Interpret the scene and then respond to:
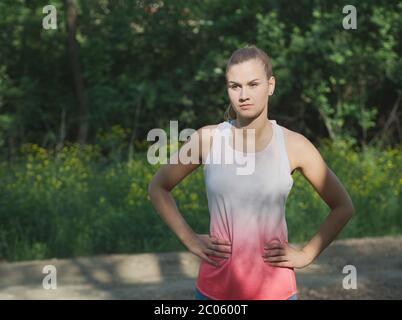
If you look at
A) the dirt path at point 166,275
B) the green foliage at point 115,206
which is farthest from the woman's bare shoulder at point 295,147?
the green foliage at point 115,206

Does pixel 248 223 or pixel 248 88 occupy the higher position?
pixel 248 88

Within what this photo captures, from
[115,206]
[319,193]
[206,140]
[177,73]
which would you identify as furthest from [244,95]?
[177,73]

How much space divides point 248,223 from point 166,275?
598 cm

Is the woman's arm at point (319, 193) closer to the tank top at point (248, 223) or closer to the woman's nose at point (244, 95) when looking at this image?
the tank top at point (248, 223)

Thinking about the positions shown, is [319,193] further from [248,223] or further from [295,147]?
[248,223]

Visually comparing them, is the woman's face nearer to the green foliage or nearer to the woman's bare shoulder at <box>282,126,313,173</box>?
the woman's bare shoulder at <box>282,126,313,173</box>

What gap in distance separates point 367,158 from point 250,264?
978cm

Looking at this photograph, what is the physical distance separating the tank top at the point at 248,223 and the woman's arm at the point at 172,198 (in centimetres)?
3

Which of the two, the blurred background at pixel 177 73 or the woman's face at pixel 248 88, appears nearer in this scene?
the woman's face at pixel 248 88

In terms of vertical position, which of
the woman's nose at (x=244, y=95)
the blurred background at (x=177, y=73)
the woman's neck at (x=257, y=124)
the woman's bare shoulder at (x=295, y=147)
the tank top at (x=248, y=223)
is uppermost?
the blurred background at (x=177, y=73)

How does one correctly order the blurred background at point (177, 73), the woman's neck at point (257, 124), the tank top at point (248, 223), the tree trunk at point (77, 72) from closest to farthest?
the tank top at point (248, 223) → the woman's neck at point (257, 124) → the blurred background at point (177, 73) → the tree trunk at point (77, 72)

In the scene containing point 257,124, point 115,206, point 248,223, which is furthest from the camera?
point 115,206

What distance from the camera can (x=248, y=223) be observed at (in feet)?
9.74

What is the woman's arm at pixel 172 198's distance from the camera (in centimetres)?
303
